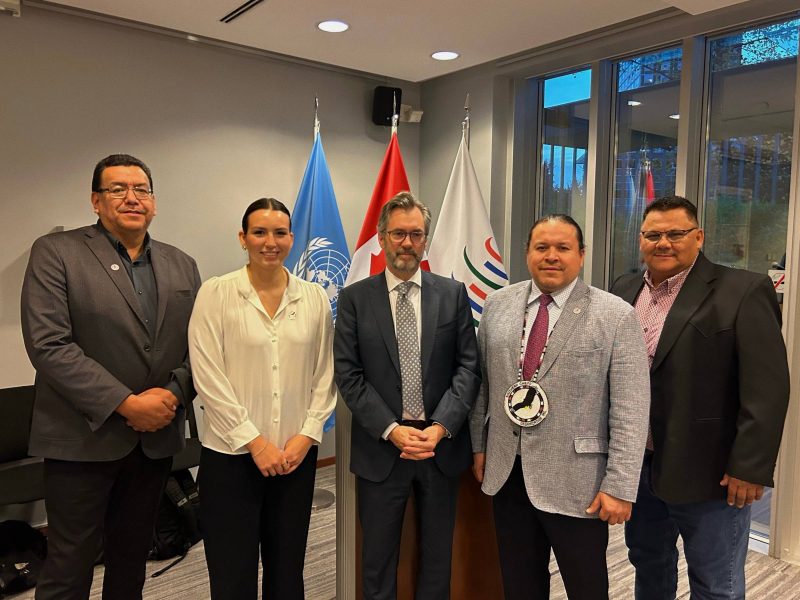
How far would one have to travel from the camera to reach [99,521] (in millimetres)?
2070

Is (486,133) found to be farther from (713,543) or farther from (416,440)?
(713,543)

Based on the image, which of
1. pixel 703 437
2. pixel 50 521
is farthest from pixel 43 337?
pixel 703 437

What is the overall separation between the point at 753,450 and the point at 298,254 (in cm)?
287

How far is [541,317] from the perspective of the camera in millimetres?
1998

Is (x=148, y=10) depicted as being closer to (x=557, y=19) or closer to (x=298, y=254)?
(x=298, y=254)

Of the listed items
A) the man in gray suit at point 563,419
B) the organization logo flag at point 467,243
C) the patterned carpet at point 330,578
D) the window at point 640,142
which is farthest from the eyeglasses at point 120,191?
the window at point 640,142

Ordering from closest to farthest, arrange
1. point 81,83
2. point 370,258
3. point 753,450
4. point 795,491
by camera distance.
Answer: point 753,450 < point 795,491 < point 81,83 < point 370,258

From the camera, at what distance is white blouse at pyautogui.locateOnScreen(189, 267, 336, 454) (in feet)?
6.64

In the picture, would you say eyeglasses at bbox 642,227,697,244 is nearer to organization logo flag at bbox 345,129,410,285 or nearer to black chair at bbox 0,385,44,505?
organization logo flag at bbox 345,129,410,285

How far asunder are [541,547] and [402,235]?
111 centimetres

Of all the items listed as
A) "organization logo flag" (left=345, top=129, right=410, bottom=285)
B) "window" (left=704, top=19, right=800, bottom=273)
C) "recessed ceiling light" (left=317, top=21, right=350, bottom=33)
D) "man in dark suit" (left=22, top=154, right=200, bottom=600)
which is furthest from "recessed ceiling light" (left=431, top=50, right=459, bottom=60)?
"man in dark suit" (left=22, top=154, right=200, bottom=600)

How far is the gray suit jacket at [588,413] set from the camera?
6.03 feet

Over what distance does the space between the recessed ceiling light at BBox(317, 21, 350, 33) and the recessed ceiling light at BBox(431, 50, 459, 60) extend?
68 centimetres

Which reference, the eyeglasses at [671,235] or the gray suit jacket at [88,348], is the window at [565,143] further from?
the gray suit jacket at [88,348]
